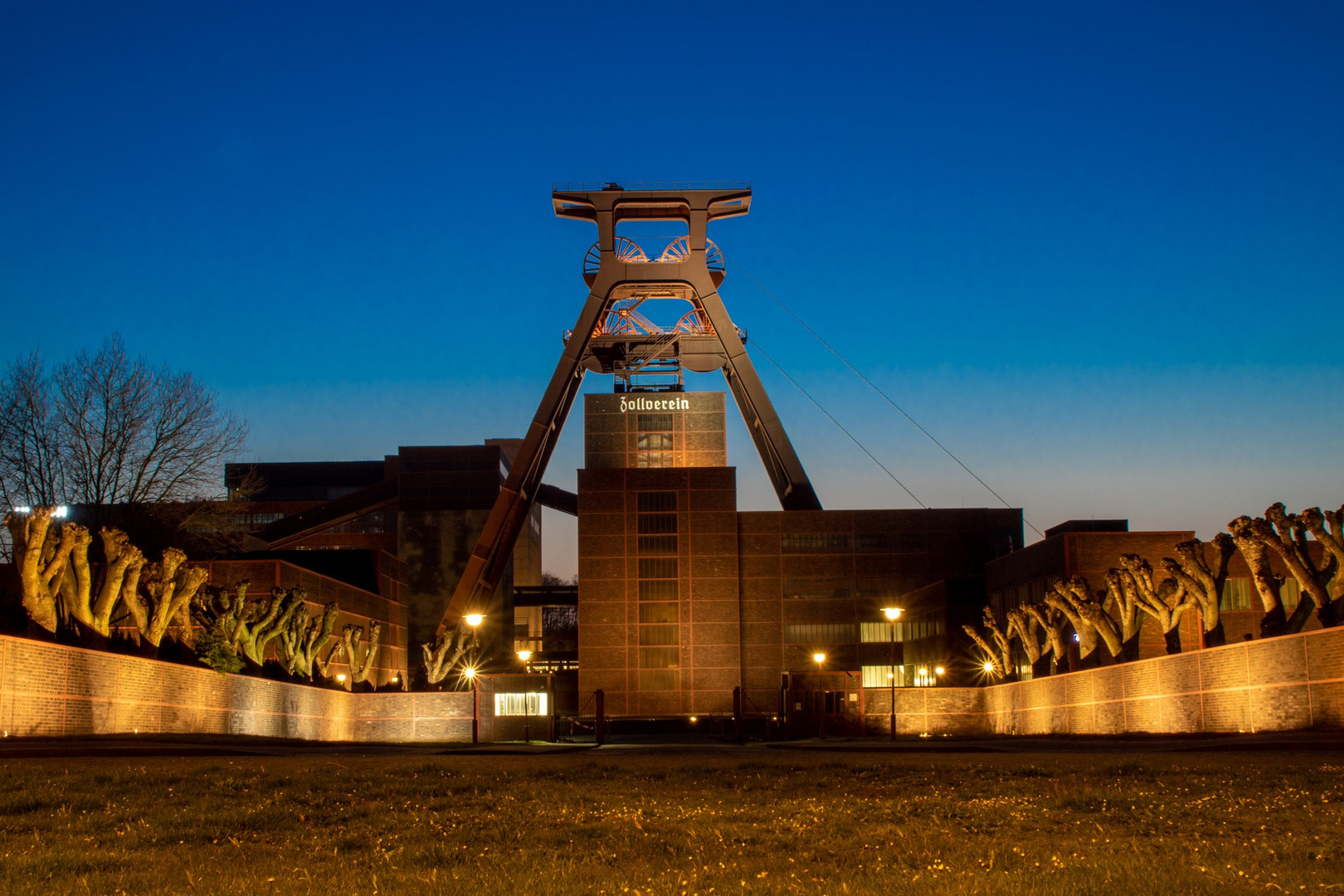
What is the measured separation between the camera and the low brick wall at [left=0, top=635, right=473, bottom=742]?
76.4ft

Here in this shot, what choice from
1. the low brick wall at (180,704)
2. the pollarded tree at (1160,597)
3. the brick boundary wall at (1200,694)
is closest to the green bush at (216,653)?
the low brick wall at (180,704)

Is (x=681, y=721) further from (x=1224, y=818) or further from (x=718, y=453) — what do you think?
(x=1224, y=818)

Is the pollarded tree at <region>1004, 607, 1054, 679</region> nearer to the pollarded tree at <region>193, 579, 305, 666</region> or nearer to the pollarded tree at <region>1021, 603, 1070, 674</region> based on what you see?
the pollarded tree at <region>1021, 603, 1070, 674</region>

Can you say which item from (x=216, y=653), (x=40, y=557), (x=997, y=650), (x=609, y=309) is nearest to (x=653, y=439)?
(x=609, y=309)

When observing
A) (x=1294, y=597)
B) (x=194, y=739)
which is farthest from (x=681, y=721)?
(x=194, y=739)

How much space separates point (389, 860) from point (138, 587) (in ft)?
87.3

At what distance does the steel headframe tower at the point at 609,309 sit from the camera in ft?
276

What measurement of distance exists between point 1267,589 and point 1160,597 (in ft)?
20.0

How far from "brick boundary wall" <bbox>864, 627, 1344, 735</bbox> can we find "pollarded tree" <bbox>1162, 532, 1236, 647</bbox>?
3.89ft

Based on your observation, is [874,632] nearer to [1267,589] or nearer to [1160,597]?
[1160,597]

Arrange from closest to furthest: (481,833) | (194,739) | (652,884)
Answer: (652,884), (481,833), (194,739)

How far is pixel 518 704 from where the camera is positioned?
2117 inches

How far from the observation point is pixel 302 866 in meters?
9.02

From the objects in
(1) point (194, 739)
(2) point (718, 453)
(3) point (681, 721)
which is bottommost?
(3) point (681, 721)
